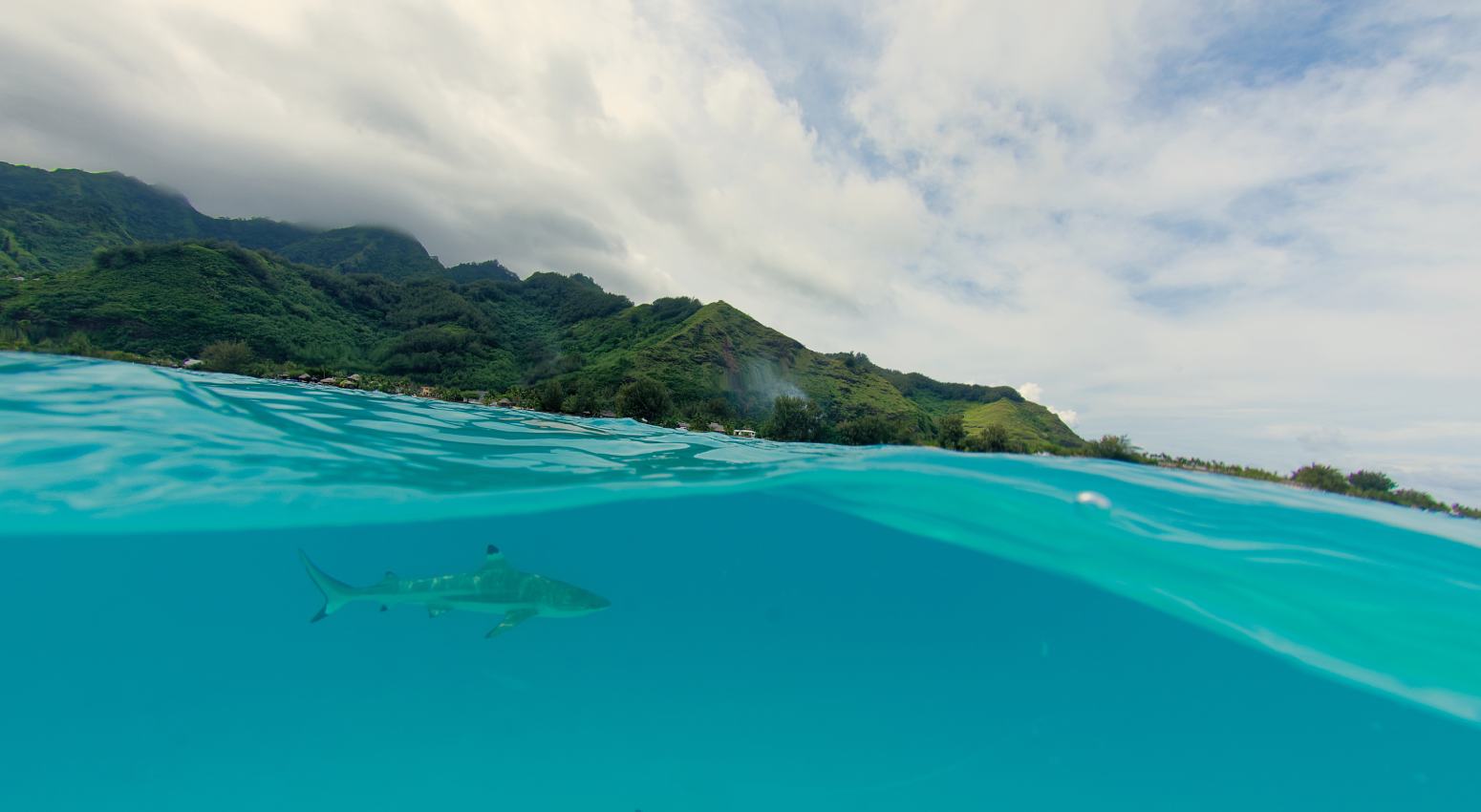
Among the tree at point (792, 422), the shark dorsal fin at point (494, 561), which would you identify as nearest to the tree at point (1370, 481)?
the shark dorsal fin at point (494, 561)

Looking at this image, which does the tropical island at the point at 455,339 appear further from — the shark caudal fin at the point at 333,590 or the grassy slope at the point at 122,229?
the shark caudal fin at the point at 333,590

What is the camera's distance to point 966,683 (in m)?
12.3

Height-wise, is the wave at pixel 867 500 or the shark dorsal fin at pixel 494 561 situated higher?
the wave at pixel 867 500

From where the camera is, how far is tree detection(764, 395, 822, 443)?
36.1m

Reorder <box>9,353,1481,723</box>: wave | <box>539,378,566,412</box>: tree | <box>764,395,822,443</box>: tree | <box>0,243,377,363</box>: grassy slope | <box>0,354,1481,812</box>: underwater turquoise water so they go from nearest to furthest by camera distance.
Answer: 1. <box>9,353,1481,723</box>: wave
2. <box>0,354,1481,812</box>: underwater turquoise water
3. <box>539,378,566,412</box>: tree
4. <box>764,395,822,443</box>: tree
5. <box>0,243,377,363</box>: grassy slope

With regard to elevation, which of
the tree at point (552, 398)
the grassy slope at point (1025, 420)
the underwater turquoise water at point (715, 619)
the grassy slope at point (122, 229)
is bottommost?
the underwater turquoise water at point (715, 619)

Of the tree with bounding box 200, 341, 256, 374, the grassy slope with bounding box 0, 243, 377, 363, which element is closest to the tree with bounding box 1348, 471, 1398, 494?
the tree with bounding box 200, 341, 256, 374

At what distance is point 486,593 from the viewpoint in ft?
22.0

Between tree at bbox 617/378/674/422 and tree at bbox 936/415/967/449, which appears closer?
tree at bbox 936/415/967/449

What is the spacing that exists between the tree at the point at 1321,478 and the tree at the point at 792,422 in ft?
82.6

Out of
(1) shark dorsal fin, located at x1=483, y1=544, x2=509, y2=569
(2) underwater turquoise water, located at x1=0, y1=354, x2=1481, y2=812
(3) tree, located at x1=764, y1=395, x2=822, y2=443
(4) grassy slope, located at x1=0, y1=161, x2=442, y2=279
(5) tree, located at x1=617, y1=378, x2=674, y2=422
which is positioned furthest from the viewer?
(4) grassy slope, located at x1=0, y1=161, x2=442, y2=279

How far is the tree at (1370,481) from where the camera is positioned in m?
11.7

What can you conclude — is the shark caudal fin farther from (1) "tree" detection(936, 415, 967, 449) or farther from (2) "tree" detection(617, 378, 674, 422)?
(1) "tree" detection(936, 415, 967, 449)

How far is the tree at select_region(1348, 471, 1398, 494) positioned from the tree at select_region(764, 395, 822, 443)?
2583 cm
